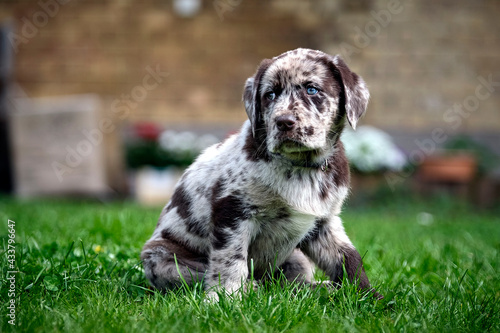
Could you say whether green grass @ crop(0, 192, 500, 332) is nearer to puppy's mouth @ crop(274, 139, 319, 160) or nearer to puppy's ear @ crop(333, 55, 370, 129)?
puppy's mouth @ crop(274, 139, 319, 160)

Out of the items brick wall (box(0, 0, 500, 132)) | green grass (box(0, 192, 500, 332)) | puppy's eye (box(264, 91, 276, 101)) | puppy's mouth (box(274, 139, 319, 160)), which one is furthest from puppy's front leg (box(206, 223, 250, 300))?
brick wall (box(0, 0, 500, 132))

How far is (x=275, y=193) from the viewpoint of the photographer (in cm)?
274

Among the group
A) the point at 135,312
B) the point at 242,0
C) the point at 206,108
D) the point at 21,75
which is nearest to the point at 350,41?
the point at 242,0

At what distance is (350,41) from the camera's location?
36.7 feet

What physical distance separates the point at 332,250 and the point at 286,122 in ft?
2.62

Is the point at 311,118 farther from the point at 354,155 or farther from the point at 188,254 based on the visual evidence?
the point at 354,155

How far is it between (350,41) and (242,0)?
7.62ft

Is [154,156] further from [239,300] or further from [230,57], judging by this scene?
[239,300]

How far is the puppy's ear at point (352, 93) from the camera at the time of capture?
2885 mm

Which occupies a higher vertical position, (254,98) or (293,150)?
(254,98)

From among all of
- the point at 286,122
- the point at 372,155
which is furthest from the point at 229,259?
the point at 372,155

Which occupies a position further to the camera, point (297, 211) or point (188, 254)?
point (188, 254)

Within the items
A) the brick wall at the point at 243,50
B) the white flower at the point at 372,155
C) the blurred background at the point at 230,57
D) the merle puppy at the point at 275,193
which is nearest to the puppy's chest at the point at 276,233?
the merle puppy at the point at 275,193

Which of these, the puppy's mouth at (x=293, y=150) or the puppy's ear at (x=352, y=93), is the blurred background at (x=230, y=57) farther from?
the puppy's mouth at (x=293, y=150)
